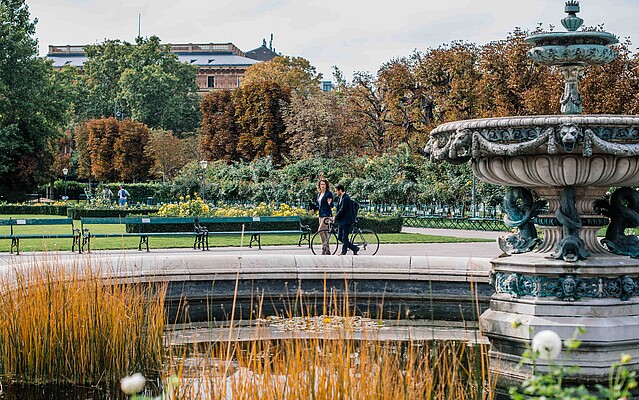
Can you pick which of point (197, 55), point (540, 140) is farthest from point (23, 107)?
point (197, 55)

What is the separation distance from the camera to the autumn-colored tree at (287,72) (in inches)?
2682

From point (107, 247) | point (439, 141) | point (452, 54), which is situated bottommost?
point (107, 247)

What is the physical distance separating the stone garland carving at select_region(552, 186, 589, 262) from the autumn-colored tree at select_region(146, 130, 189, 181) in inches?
2107

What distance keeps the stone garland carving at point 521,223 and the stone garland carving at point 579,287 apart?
0.44 m

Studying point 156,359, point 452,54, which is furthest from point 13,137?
point 156,359

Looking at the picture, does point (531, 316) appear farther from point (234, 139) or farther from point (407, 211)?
point (234, 139)

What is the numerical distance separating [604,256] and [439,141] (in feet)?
5.19

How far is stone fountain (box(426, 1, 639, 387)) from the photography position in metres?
6.77

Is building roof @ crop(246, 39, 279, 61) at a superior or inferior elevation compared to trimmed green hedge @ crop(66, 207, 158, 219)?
superior

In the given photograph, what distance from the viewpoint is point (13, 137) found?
49062mm

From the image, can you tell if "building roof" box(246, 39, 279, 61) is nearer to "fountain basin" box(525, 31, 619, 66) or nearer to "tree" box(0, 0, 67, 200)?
"tree" box(0, 0, 67, 200)

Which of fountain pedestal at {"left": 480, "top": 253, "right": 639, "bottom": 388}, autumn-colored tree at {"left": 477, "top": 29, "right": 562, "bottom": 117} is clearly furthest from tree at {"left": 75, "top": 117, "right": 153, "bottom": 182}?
fountain pedestal at {"left": 480, "top": 253, "right": 639, "bottom": 388}

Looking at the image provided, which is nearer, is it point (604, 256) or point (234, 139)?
point (604, 256)

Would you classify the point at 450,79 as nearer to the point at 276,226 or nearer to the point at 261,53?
the point at 276,226
